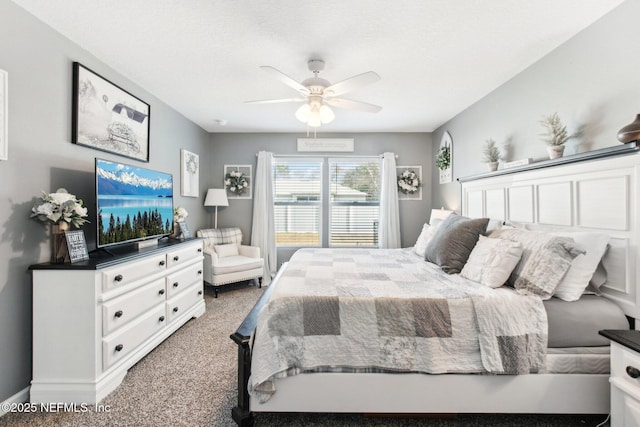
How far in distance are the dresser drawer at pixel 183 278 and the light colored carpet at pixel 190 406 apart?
497 millimetres

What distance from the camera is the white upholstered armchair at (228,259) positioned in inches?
153

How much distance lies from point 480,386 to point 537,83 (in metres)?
2.41

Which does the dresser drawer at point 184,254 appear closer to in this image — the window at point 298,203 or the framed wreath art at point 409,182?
the window at point 298,203

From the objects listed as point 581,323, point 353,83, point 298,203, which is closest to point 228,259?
point 298,203

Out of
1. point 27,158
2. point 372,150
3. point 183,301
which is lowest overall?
point 183,301

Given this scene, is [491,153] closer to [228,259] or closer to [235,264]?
[235,264]

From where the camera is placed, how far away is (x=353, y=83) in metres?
2.18

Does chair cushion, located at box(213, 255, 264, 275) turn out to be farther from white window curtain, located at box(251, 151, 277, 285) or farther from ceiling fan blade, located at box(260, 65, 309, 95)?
ceiling fan blade, located at box(260, 65, 309, 95)

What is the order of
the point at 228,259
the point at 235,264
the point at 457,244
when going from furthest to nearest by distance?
the point at 228,259 < the point at 235,264 < the point at 457,244

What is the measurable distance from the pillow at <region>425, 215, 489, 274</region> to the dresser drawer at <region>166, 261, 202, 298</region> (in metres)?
2.39

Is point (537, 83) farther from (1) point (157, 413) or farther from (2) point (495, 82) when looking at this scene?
(1) point (157, 413)

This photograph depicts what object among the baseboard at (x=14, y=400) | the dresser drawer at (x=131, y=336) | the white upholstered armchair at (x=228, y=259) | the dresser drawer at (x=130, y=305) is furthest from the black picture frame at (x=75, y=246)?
the white upholstered armchair at (x=228, y=259)

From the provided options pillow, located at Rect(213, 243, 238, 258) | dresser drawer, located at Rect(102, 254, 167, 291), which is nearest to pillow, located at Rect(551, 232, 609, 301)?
dresser drawer, located at Rect(102, 254, 167, 291)

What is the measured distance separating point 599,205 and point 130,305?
3212mm
